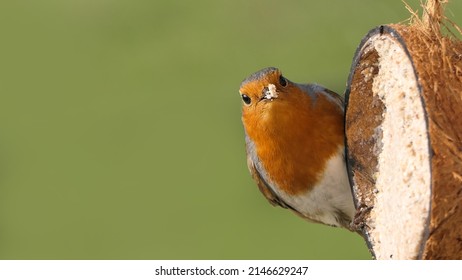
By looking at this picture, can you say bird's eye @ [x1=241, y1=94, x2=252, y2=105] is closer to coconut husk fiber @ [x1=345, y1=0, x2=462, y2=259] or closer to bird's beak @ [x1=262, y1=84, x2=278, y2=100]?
bird's beak @ [x1=262, y1=84, x2=278, y2=100]

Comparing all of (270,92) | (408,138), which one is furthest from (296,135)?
(408,138)

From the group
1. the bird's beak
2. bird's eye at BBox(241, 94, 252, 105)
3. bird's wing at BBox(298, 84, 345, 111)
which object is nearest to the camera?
the bird's beak

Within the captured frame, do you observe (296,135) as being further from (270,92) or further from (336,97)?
(336,97)

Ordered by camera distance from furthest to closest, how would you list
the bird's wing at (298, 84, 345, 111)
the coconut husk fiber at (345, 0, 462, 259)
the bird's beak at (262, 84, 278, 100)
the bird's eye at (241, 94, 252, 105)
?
1. the bird's wing at (298, 84, 345, 111)
2. the bird's eye at (241, 94, 252, 105)
3. the bird's beak at (262, 84, 278, 100)
4. the coconut husk fiber at (345, 0, 462, 259)

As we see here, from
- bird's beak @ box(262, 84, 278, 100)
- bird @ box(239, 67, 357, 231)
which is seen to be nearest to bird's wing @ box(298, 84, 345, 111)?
bird @ box(239, 67, 357, 231)

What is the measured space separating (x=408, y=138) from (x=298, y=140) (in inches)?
27.0

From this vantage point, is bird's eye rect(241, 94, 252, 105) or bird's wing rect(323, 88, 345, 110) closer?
bird's eye rect(241, 94, 252, 105)

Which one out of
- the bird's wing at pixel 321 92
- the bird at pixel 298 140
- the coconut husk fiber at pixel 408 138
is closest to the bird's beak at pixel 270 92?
the bird at pixel 298 140

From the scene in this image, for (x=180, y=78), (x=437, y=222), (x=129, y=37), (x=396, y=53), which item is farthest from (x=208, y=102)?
(x=437, y=222)

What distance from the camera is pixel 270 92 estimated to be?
4.03m

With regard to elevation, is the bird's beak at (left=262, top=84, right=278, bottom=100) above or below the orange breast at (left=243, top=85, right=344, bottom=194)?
above

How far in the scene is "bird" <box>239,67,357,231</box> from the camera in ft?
13.3
